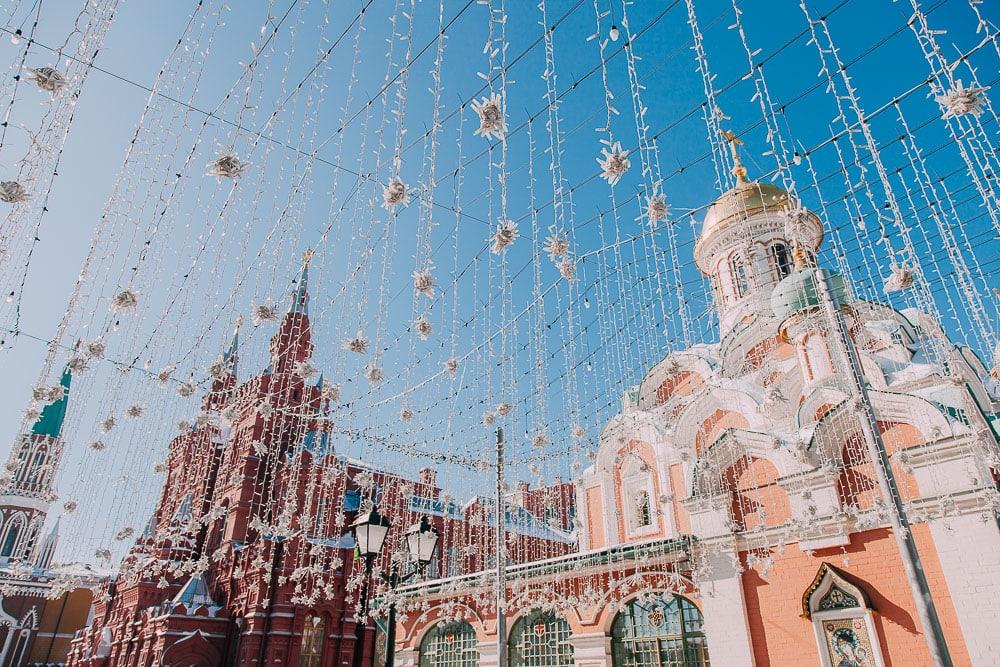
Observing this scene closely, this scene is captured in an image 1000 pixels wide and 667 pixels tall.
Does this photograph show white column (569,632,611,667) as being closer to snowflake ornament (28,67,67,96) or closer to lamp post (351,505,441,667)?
lamp post (351,505,441,667)

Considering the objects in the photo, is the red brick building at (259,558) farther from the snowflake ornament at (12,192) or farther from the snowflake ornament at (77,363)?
the snowflake ornament at (12,192)

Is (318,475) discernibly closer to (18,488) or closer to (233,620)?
(233,620)

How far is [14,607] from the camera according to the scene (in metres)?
47.3

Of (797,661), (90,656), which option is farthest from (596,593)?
(90,656)

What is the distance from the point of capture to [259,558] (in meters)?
25.0

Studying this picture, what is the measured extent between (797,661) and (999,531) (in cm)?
401

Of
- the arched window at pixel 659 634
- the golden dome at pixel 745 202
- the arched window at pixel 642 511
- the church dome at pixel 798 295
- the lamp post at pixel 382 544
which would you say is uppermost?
the golden dome at pixel 745 202

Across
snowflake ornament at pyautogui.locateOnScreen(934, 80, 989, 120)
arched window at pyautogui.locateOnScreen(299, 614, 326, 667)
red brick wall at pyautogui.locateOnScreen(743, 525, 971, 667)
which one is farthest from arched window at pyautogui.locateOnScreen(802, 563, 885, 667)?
arched window at pyautogui.locateOnScreen(299, 614, 326, 667)

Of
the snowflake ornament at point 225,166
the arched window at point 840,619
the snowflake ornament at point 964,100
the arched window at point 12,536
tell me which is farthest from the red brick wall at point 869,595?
the arched window at point 12,536

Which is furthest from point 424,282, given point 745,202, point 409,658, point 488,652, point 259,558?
point 259,558

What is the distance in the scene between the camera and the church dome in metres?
14.9

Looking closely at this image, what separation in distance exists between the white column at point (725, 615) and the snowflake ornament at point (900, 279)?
6.96 meters

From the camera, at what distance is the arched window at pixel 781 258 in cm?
2073

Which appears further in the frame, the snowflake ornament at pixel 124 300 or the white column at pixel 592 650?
the white column at pixel 592 650
